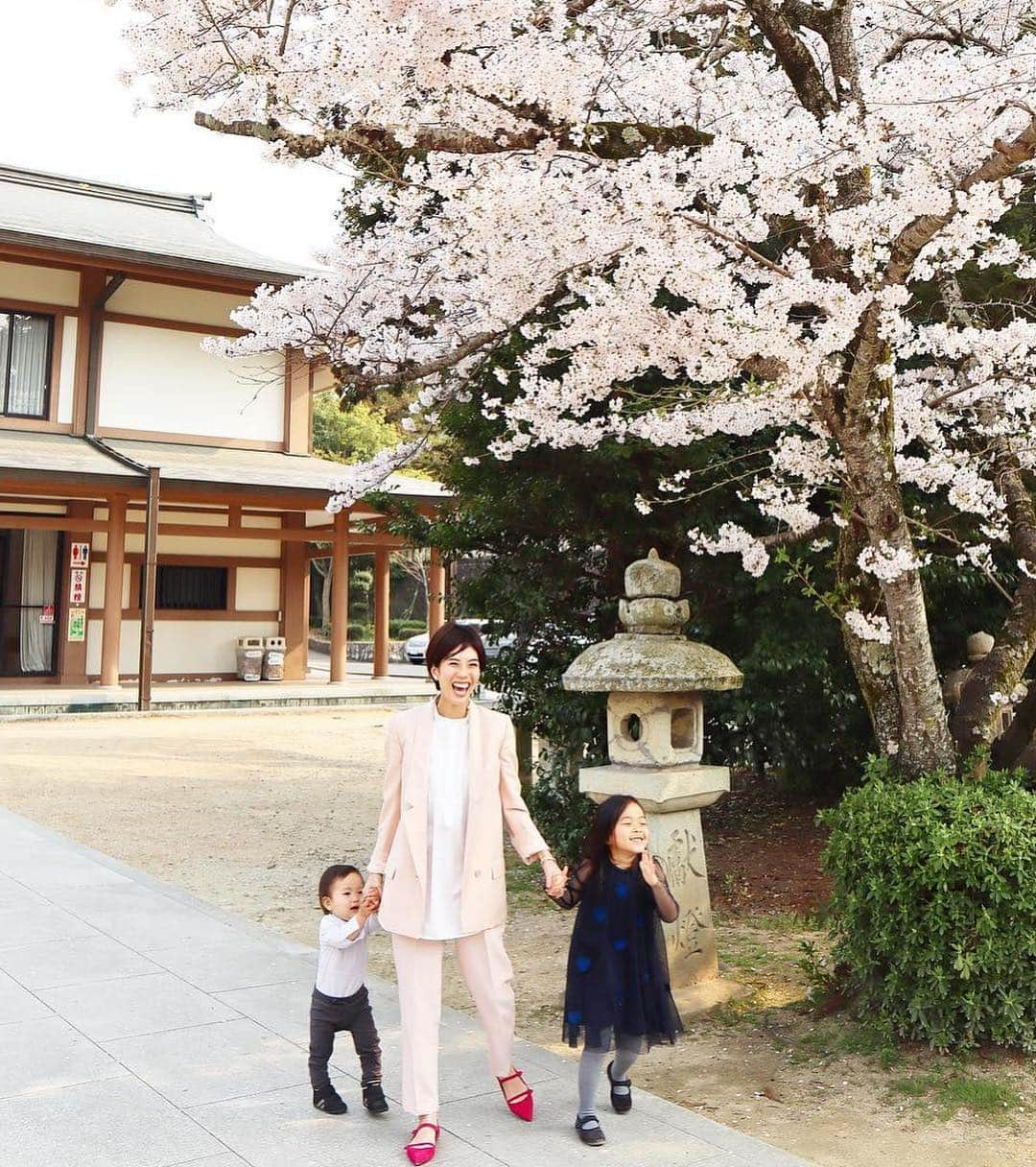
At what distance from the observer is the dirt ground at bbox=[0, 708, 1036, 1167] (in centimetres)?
351

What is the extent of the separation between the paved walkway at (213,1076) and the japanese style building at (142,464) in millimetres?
11498

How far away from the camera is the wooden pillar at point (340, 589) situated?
18938mm

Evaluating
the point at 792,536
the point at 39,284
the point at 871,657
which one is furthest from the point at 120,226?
the point at 871,657

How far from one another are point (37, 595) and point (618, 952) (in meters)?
17.2

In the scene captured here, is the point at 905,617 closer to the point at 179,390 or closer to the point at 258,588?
the point at 179,390

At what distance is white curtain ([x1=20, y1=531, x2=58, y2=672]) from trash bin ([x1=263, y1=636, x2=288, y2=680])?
3.64 m

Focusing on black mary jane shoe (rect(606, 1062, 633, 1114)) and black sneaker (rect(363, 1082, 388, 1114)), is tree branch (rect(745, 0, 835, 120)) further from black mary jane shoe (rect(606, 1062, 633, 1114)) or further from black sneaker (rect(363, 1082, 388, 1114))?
black sneaker (rect(363, 1082, 388, 1114))

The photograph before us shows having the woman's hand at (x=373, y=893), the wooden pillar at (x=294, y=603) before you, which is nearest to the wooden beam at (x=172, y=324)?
the wooden pillar at (x=294, y=603)

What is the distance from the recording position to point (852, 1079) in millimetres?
Answer: 3805

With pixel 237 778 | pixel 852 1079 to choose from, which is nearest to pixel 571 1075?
pixel 852 1079

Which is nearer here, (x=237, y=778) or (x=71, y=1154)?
(x=71, y=1154)

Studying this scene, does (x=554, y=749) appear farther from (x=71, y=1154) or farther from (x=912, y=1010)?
(x=71, y=1154)

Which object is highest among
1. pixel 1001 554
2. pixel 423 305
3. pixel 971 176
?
pixel 423 305

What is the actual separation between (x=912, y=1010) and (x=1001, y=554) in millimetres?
3714
